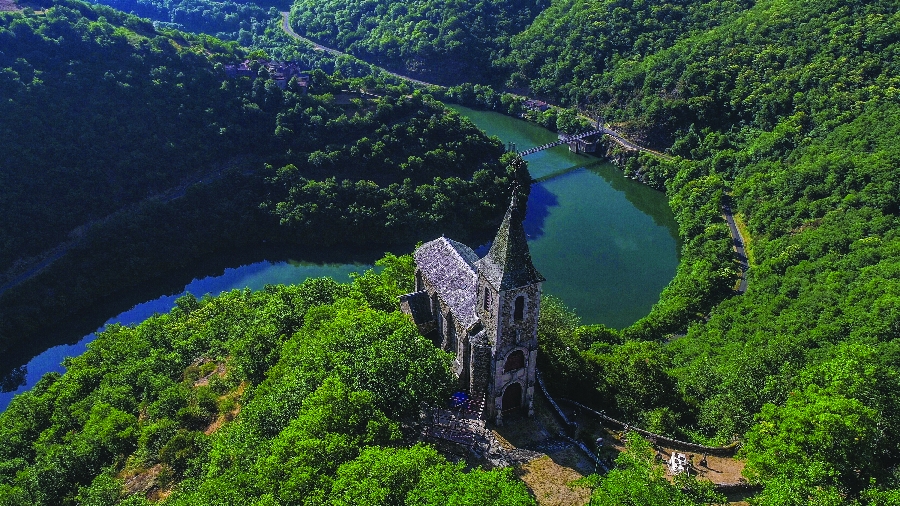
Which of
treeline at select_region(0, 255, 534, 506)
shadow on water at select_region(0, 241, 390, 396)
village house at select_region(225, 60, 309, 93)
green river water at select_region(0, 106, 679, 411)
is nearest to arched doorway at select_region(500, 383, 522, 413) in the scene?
treeline at select_region(0, 255, 534, 506)

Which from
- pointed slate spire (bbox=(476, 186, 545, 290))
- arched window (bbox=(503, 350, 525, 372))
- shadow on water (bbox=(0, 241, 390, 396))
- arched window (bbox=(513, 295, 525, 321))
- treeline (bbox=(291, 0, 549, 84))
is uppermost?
treeline (bbox=(291, 0, 549, 84))

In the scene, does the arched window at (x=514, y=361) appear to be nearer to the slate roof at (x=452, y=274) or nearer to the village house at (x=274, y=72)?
the slate roof at (x=452, y=274)

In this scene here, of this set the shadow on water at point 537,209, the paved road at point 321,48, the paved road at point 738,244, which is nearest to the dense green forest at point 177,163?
the shadow on water at point 537,209

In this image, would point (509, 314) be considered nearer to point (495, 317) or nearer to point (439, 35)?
point (495, 317)

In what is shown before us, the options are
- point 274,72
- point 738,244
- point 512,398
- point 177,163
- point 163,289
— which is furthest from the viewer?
point 274,72

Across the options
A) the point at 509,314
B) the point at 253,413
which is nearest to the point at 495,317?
the point at 509,314

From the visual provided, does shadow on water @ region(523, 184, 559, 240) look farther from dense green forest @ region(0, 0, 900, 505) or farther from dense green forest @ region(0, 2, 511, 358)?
dense green forest @ region(0, 0, 900, 505)
